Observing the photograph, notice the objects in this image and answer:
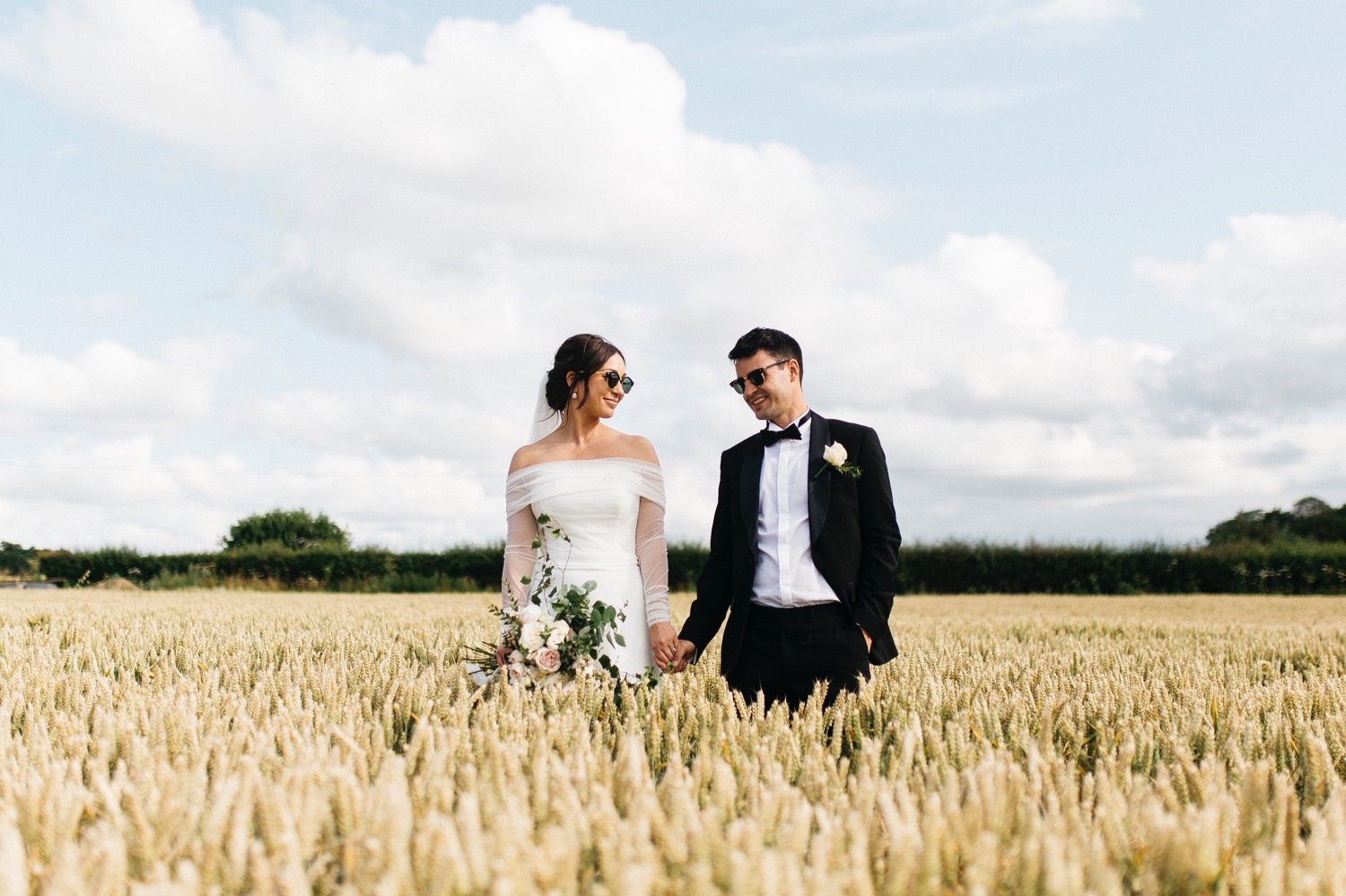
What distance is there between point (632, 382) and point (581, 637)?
4.44 feet

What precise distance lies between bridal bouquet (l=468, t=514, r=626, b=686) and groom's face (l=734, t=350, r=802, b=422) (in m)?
1.18

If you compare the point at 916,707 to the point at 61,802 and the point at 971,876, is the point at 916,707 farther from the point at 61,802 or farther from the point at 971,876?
the point at 61,802

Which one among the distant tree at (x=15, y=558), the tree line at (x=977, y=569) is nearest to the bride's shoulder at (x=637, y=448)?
the tree line at (x=977, y=569)

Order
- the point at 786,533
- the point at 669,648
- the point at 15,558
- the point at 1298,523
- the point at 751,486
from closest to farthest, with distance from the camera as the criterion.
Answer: the point at 786,533 < the point at 751,486 < the point at 669,648 < the point at 15,558 < the point at 1298,523

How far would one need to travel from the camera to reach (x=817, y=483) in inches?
173

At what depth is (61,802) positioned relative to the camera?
2.15m

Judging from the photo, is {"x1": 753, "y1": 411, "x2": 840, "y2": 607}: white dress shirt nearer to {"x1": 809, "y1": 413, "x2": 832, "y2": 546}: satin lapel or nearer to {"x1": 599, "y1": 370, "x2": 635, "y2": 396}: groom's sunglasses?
{"x1": 809, "y1": 413, "x2": 832, "y2": 546}: satin lapel

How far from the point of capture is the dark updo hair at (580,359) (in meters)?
4.86

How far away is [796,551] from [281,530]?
4409 cm

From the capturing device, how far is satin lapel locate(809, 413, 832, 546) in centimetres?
434

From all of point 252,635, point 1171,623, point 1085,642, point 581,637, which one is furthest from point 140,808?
point 1171,623

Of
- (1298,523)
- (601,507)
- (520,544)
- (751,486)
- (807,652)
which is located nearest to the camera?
(807,652)

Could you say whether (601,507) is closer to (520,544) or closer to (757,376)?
(520,544)

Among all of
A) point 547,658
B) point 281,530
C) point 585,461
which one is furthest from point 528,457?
point 281,530
